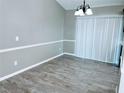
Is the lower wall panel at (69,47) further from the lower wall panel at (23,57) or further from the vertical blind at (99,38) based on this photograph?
the lower wall panel at (23,57)

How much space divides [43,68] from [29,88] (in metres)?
1.30

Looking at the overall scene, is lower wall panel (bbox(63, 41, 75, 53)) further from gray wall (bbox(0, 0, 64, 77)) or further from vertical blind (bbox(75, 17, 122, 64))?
gray wall (bbox(0, 0, 64, 77))

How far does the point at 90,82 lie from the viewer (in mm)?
2977

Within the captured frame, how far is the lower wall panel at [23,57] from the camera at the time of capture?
2.92m

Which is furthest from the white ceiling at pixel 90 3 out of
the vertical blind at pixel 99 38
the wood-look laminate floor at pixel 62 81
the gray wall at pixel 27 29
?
the wood-look laminate floor at pixel 62 81

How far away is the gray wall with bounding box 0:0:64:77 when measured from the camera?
9.38 feet

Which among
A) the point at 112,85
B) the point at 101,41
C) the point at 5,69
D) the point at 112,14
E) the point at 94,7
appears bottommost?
the point at 112,85

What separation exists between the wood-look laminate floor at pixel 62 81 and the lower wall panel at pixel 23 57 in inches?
10.2

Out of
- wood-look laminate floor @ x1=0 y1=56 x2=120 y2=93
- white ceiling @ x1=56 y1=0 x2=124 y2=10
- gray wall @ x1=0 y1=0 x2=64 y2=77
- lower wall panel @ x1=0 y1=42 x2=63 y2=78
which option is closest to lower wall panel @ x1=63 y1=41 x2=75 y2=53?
gray wall @ x1=0 y1=0 x2=64 y2=77

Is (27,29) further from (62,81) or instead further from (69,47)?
(69,47)

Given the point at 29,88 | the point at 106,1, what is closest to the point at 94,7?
the point at 106,1

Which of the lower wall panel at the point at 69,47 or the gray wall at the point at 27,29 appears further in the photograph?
the lower wall panel at the point at 69,47

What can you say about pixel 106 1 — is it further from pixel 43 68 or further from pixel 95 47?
pixel 43 68

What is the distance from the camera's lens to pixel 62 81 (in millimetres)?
2971
